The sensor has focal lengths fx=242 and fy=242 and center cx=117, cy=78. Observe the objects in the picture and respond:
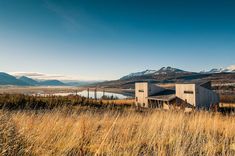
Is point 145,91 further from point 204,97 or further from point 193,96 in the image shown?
point 204,97

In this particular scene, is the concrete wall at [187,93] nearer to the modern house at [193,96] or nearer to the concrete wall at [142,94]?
the modern house at [193,96]

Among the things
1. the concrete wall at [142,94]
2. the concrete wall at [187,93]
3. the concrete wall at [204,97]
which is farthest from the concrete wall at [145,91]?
the concrete wall at [204,97]

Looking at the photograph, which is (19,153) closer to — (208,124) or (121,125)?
(121,125)

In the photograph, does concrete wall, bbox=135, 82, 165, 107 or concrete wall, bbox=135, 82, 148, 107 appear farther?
concrete wall, bbox=135, 82, 148, 107

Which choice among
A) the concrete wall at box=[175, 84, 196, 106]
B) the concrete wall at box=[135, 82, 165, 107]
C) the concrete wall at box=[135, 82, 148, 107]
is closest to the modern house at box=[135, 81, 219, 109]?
the concrete wall at box=[175, 84, 196, 106]

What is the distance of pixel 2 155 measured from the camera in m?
2.74

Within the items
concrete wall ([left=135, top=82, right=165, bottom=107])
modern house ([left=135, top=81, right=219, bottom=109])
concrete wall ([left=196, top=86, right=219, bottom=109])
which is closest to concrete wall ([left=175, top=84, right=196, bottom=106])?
modern house ([left=135, top=81, right=219, bottom=109])

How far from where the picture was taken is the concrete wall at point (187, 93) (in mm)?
37844

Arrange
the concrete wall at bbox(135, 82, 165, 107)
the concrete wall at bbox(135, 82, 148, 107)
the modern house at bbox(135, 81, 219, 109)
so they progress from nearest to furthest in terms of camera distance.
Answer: the modern house at bbox(135, 81, 219, 109), the concrete wall at bbox(135, 82, 165, 107), the concrete wall at bbox(135, 82, 148, 107)

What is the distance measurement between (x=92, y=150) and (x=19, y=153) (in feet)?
5.03

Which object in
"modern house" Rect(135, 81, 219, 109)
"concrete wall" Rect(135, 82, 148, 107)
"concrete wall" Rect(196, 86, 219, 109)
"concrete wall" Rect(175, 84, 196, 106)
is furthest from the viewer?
"concrete wall" Rect(135, 82, 148, 107)

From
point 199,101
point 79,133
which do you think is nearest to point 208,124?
point 79,133

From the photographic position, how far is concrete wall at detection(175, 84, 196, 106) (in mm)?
37844

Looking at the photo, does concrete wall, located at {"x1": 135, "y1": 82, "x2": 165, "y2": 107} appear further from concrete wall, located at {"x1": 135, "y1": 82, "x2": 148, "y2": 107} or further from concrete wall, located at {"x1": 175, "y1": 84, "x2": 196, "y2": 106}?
concrete wall, located at {"x1": 175, "y1": 84, "x2": 196, "y2": 106}
